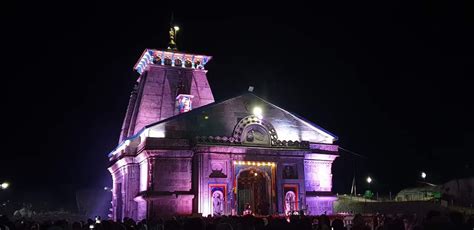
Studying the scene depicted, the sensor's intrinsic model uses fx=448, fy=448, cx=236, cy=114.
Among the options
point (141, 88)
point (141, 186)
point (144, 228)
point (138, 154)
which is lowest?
point (144, 228)

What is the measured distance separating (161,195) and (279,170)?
335 inches

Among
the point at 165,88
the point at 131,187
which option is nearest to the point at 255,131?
the point at 131,187

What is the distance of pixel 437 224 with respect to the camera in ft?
34.1

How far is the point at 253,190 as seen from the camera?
33.7 meters

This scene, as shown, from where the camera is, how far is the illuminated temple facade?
30.0m

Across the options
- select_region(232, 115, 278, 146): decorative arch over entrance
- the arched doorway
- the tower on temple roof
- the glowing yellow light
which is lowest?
the arched doorway

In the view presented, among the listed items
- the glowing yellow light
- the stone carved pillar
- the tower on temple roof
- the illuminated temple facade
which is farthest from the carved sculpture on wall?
the stone carved pillar

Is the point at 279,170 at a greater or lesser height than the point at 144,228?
greater

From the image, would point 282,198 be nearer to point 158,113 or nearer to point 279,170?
point 279,170

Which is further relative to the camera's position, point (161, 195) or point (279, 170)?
point (279, 170)

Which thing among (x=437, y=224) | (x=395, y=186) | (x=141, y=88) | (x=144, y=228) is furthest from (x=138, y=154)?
(x=395, y=186)

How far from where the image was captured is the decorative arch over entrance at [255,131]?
3194cm

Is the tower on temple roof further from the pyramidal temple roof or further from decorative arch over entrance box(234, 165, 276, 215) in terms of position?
decorative arch over entrance box(234, 165, 276, 215)

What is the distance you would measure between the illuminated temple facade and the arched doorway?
7 cm
